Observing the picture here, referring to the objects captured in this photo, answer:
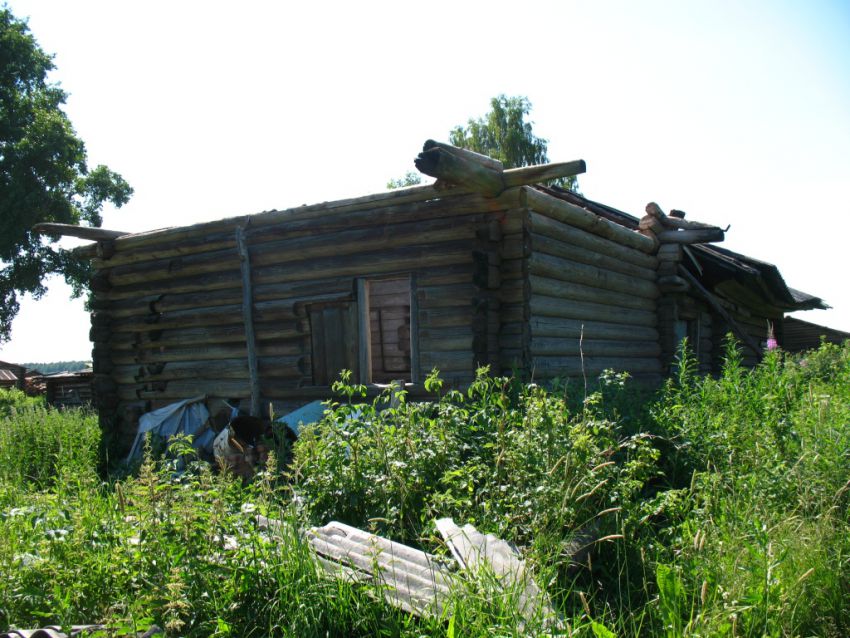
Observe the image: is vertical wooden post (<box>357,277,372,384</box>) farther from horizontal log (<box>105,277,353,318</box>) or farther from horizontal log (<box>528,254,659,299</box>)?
horizontal log (<box>528,254,659,299</box>)

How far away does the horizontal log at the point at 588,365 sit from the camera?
312 inches

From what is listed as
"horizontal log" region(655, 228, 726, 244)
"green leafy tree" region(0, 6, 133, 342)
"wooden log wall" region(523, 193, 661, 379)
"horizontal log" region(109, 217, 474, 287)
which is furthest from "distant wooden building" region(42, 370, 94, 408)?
"horizontal log" region(655, 228, 726, 244)

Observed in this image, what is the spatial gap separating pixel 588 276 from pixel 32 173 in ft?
72.5

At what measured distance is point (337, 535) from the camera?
3855 mm

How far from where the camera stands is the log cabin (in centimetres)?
767

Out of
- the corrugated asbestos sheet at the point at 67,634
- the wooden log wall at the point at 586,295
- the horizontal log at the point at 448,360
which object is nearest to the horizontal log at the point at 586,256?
the wooden log wall at the point at 586,295

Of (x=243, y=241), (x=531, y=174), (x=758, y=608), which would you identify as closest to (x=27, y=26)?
(x=243, y=241)

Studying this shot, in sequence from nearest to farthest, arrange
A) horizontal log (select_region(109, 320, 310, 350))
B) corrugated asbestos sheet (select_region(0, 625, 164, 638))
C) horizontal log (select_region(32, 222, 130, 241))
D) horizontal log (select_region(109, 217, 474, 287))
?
corrugated asbestos sheet (select_region(0, 625, 164, 638)) → horizontal log (select_region(109, 217, 474, 287)) → horizontal log (select_region(109, 320, 310, 350)) → horizontal log (select_region(32, 222, 130, 241))

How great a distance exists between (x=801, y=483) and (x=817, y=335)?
23.9m

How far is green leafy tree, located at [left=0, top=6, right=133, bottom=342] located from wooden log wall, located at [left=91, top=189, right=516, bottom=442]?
15042 mm

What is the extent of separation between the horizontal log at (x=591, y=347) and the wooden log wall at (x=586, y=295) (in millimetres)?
11

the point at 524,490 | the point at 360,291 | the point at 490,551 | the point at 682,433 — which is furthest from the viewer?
the point at 360,291

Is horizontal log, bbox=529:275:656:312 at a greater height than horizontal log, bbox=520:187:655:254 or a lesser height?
lesser

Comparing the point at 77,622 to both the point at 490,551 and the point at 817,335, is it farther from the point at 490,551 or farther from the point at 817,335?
the point at 817,335
